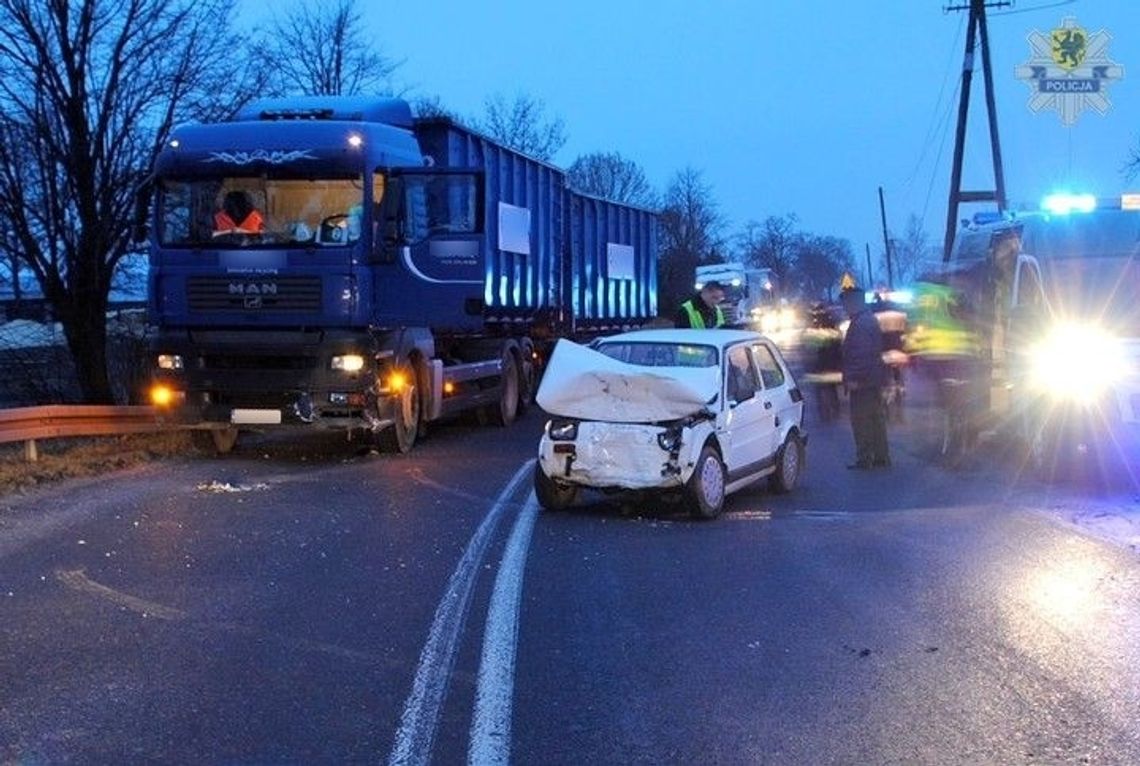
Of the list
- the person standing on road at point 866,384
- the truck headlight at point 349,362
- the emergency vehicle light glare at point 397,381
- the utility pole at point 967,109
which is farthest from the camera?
the utility pole at point 967,109

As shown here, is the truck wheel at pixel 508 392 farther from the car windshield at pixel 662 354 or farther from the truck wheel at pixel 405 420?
the car windshield at pixel 662 354

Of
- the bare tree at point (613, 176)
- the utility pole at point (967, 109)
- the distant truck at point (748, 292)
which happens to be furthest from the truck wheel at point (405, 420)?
the bare tree at point (613, 176)

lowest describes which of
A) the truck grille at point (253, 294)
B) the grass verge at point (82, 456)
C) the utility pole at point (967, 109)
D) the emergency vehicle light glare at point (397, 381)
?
the grass verge at point (82, 456)

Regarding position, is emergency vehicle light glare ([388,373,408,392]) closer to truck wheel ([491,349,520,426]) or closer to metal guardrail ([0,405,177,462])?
metal guardrail ([0,405,177,462])

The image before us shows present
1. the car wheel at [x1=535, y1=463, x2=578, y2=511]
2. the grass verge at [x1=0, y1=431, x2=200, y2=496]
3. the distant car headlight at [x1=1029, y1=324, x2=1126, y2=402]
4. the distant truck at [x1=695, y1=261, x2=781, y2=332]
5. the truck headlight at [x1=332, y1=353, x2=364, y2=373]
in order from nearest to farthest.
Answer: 1. the car wheel at [x1=535, y1=463, x2=578, y2=511]
2. the distant car headlight at [x1=1029, y1=324, x2=1126, y2=402]
3. the grass verge at [x1=0, y1=431, x2=200, y2=496]
4. the truck headlight at [x1=332, y1=353, x2=364, y2=373]
5. the distant truck at [x1=695, y1=261, x2=781, y2=332]

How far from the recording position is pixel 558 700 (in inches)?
221

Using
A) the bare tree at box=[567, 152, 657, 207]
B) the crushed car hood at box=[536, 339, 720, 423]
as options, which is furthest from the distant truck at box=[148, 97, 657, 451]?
the bare tree at box=[567, 152, 657, 207]

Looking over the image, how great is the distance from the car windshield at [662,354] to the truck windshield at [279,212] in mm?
4589

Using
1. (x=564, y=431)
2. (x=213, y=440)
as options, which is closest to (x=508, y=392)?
(x=213, y=440)

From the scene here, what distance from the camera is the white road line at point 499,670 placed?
4992mm

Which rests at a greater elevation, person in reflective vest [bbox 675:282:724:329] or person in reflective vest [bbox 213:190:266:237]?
person in reflective vest [bbox 213:190:266:237]

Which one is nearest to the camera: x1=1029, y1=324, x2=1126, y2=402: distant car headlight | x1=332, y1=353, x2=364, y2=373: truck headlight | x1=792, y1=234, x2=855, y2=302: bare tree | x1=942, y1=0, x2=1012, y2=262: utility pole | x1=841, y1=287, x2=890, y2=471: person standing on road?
x1=1029, y1=324, x2=1126, y2=402: distant car headlight

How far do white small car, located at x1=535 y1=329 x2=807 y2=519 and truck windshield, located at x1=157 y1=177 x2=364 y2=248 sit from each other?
4614 millimetres

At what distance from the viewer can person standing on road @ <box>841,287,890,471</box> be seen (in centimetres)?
1363
